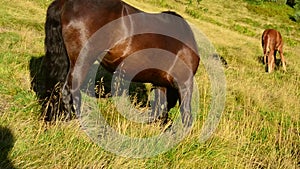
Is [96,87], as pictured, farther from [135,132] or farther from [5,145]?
[5,145]

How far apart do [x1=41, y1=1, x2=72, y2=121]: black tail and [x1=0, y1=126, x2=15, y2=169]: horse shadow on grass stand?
786 millimetres

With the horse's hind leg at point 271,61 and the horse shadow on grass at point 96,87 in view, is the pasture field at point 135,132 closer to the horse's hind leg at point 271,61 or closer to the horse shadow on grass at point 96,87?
the horse shadow on grass at point 96,87

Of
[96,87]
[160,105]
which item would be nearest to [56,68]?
[96,87]

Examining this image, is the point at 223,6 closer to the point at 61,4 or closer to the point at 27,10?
the point at 27,10

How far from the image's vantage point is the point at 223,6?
4894cm

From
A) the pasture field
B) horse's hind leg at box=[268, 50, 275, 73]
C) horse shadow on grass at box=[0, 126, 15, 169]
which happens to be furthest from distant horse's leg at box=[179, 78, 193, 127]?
horse's hind leg at box=[268, 50, 275, 73]

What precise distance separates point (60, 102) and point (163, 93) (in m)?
1.76

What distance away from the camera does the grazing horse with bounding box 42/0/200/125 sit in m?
4.34

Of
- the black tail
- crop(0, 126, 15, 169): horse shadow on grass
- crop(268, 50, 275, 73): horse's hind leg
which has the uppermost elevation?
the black tail

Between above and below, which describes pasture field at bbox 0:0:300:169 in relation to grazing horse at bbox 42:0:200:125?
below

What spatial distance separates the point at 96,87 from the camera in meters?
5.34

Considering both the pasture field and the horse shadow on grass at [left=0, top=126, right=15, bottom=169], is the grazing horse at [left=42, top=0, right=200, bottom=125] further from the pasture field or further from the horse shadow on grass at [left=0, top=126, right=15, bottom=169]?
the horse shadow on grass at [left=0, top=126, right=15, bottom=169]

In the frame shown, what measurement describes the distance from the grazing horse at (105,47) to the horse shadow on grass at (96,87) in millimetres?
322

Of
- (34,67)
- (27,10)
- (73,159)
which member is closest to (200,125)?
(73,159)
